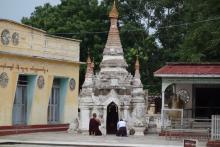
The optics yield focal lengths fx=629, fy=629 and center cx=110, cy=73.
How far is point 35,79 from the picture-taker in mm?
37188

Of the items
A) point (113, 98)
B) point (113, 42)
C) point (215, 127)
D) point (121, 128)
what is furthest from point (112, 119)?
point (215, 127)

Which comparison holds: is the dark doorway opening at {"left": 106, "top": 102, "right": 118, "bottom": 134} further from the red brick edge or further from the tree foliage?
the tree foliage

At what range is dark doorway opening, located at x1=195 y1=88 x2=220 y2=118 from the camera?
1412 inches

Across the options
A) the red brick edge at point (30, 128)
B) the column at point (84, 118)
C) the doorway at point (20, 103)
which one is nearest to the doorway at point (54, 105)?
the red brick edge at point (30, 128)

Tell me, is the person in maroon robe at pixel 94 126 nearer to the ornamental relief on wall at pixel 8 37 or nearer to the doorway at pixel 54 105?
the doorway at pixel 54 105

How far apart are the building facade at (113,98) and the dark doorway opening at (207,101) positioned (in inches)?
124

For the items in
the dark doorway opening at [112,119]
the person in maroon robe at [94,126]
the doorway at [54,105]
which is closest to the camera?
the person in maroon robe at [94,126]

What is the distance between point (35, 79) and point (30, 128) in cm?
293

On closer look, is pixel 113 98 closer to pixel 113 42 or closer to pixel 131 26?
pixel 113 42

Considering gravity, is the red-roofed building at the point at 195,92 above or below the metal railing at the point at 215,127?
above

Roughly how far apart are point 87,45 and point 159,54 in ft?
21.8

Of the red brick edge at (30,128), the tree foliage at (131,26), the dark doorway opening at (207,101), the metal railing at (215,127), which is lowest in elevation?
the red brick edge at (30,128)

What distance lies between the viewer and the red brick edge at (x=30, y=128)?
3398 centimetres

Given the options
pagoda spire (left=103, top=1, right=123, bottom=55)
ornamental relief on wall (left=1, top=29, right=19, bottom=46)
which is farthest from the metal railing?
ornamental relief on wall (left=1, top=29, right=19, bottom=46)
